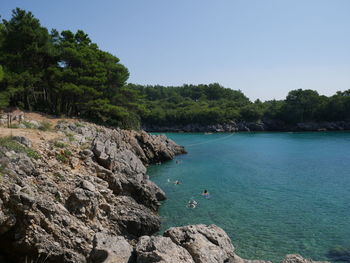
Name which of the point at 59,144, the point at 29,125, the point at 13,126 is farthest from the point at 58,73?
the point at 59,144

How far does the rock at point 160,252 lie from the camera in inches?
336

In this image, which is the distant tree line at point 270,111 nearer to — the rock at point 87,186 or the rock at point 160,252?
the rock at point 87,186

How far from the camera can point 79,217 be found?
1315 cm

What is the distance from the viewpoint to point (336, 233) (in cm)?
Result: 1600

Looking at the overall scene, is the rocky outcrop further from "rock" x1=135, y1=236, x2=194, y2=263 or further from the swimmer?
the swimmer

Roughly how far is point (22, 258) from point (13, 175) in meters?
3.62

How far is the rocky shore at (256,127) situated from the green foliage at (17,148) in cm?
9149

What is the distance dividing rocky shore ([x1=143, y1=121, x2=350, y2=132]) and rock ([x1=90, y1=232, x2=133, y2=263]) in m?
95.0

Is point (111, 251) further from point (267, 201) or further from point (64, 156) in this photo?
point (267, 201)

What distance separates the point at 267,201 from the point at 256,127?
3298 inches

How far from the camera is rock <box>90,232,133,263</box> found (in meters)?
9.21

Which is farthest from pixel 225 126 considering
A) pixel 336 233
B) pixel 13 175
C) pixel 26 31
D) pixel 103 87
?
pixel 13 175

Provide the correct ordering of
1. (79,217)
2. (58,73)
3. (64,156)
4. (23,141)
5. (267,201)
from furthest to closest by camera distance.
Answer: (58,73), (267,201), (64,156), (23,141), (79,217)

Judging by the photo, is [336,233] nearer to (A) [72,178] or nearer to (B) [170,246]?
(B) [170,246]
